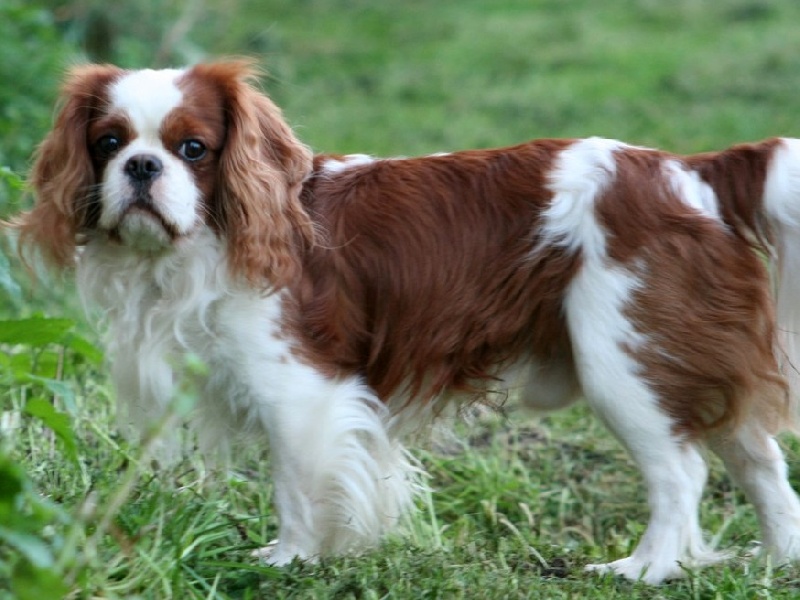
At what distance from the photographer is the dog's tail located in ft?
12.0

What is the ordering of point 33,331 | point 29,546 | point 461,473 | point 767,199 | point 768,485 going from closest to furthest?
point 29,546, point 33,331, point 767,199, point 768,485, point 461,473

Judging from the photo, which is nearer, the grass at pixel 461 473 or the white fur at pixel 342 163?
the grass at pixel 461 473

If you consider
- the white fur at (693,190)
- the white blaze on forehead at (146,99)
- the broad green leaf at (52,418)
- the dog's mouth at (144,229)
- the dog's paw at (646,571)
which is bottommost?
the dog's paw at (646,571)

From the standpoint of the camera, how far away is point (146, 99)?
3637mm

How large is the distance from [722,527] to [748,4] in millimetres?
9732

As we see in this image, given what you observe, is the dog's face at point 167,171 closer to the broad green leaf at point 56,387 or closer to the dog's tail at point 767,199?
the broad green leaf at point 56,387

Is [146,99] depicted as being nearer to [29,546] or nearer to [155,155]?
[155,155]

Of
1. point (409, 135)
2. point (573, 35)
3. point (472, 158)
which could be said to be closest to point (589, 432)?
point (472, 158)

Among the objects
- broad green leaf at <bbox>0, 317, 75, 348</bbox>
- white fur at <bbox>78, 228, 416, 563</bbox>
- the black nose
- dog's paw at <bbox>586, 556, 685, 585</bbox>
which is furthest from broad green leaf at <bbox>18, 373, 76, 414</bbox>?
dog's paw at <bbox>586, 556, 685, 585</bbox>

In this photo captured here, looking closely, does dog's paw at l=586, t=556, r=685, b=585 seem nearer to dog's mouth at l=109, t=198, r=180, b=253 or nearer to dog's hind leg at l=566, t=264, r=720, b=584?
dog's hind leg at l=566, t=264, r=720, b=584

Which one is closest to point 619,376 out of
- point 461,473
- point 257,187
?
point 257,187

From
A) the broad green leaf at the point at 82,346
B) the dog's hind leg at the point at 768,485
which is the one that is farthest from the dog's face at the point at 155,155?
the dog's hind leg at the point at 768,485

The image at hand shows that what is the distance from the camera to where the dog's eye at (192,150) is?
3672mm

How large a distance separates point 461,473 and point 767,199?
5.64 ft
